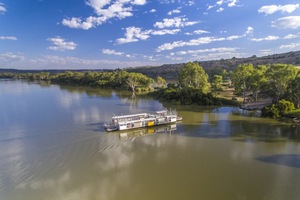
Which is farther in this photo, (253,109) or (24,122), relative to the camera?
(253,109)

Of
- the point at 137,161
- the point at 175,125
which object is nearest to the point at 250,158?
the point at 137,161

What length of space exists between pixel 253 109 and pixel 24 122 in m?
41.9

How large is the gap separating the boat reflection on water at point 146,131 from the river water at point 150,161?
0.46ft

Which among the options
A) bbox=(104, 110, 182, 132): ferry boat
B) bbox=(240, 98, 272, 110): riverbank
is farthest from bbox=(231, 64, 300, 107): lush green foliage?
bbox=(104, 110, 182, 132): ferry boat

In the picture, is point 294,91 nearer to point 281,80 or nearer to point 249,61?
point 281,80

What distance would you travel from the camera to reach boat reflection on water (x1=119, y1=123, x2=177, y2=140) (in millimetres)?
29244

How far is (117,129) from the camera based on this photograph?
3111 cm

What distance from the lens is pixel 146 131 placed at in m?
31.3

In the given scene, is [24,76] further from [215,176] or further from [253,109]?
[215,176]

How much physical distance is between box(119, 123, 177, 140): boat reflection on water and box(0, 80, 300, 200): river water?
141 mm

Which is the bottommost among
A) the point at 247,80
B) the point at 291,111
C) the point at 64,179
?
the point at 64,179

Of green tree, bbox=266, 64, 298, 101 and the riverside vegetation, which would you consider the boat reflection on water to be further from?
green tree, bbox=266, 64, 298, 101

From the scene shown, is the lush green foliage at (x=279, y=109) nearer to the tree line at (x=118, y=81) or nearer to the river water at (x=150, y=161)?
the river water at (x=150, y=161)

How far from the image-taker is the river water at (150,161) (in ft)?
54.5
